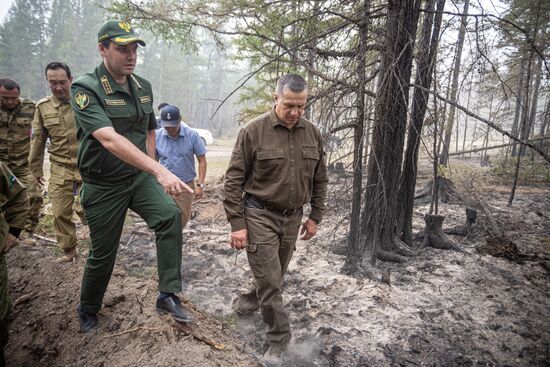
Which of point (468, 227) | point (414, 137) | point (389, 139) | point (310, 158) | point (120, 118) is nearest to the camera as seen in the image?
point (120, 118)

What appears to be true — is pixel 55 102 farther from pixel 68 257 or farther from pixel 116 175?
pixel 116 175

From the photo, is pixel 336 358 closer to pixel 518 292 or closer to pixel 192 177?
pixel 518 292

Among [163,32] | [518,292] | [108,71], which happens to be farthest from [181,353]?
[163,32]

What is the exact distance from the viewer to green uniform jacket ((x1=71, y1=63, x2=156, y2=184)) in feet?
8.13

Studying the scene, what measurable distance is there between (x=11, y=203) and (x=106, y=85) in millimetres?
1159

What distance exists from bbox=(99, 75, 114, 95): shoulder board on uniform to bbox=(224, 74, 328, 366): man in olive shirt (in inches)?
43.7

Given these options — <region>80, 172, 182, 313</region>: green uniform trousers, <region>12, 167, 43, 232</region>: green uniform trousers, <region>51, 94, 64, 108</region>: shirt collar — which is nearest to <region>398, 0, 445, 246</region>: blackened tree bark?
<region>80, 172, 182, 313</region>: green uniform trousers

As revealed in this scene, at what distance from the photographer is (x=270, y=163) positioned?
9.45ft

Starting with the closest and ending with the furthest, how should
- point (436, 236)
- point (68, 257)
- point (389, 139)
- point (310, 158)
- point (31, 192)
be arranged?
point (310, 158), point (68, 257), point (31, 192), point (389, 139), point (436, 236)

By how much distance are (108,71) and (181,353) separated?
2366mm

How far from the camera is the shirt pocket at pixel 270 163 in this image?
2.86 metres

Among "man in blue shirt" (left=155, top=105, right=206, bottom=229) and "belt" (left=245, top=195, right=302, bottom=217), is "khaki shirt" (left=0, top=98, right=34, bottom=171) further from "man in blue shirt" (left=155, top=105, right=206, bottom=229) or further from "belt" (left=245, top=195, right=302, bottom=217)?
"belt" (left=245, top=195, right=302, bottom=217)

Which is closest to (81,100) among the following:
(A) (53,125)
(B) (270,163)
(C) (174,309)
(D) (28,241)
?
(B) (270,163)

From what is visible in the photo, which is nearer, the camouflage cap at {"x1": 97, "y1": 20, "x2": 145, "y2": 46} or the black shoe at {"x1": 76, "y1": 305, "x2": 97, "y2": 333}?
the camouflage cap at {"x1": 97, "y1": 20, "x2": 145, "y2": 46}
